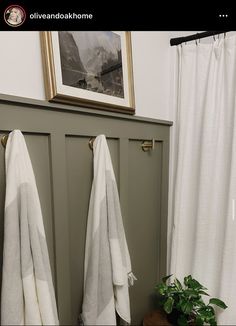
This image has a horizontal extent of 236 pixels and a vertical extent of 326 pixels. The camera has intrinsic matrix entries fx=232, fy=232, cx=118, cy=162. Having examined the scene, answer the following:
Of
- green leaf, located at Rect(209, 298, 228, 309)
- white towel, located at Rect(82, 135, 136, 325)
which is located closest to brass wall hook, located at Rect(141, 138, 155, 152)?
white towel, located at Rect(82, 135, 136, 325)

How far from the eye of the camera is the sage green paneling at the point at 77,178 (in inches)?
31.2

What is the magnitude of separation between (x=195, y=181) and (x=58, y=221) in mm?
869

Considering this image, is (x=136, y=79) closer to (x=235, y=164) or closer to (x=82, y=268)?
(x=235, y=164)

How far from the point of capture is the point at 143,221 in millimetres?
1317

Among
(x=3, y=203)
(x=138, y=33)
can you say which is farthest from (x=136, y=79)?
(x=3, y=203)

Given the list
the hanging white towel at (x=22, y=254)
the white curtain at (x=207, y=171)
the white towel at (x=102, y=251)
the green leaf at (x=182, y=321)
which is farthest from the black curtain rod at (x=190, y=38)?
the green leaf at (x=182, y=321)

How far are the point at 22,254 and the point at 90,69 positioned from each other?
0.73 m

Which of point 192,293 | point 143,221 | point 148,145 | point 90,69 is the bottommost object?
point 192,293

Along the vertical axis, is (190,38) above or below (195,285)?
above

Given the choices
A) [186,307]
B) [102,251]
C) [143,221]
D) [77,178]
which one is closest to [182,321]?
[186,307]

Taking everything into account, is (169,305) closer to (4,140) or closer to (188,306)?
(188,306)

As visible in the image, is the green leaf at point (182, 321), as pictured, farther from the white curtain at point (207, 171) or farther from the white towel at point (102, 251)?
the white towel at point (102, 251)

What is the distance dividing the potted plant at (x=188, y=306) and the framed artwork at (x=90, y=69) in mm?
970

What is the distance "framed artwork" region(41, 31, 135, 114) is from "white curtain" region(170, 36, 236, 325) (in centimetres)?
43
